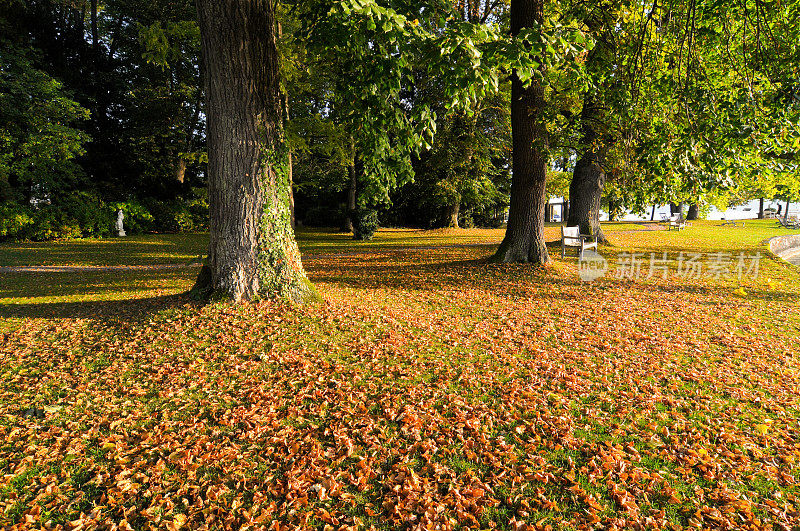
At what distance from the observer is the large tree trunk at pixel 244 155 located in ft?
19.1

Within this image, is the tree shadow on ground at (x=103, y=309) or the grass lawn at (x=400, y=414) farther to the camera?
the tree shadow on ground at (x=103, y=309)

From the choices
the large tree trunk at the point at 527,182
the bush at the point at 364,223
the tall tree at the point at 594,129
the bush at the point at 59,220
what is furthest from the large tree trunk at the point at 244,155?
the bush at the point at 59,220

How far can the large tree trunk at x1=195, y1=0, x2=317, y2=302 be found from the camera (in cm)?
582

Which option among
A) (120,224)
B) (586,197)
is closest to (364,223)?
(586,197)

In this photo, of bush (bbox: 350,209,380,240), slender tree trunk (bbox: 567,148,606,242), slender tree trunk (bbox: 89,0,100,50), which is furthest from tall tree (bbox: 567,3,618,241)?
slender tree trunk (bbox: 89,0,100,50)

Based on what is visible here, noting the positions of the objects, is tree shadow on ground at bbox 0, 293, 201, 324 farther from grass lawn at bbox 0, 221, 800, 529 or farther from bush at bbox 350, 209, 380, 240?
bush at bbox 350, 209, 380, 240

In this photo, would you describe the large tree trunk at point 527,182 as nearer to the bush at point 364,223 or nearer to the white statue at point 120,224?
the bush at point 364,223

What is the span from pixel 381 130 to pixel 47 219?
18826mm

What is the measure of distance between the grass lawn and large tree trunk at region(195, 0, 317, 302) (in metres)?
0.55

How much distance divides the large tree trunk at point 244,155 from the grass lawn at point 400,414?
548mm

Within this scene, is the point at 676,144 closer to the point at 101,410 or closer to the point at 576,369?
the point at 576,369

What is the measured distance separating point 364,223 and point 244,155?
13.5m

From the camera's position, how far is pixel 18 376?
4.50m

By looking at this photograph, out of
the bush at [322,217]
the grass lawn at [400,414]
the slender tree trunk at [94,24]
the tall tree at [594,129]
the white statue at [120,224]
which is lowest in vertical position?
the grass lawn at [400,414]
